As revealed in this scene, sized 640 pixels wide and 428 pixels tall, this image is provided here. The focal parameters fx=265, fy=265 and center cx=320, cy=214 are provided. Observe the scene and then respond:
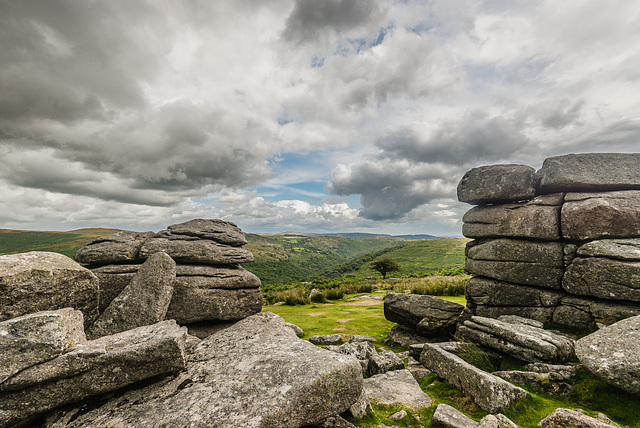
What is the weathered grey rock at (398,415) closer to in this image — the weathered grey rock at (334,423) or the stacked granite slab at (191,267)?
the weathered grey rock at (334,423)

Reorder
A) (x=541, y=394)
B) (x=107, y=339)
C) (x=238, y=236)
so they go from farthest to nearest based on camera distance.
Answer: (x=238, y=236) < (x=541, y=394) < (x=107, y=339)

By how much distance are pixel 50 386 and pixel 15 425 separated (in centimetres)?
110

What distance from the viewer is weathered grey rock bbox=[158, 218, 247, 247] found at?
1334 cm

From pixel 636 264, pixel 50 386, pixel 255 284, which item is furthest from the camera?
pixel 255 284

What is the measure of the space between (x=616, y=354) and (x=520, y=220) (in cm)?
854

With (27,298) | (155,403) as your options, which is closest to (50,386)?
(155,403)

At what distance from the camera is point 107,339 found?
685cm

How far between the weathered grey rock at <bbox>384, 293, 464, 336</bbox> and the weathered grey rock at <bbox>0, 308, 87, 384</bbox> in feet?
45.0

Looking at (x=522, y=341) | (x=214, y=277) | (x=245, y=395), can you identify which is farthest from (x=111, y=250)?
(x=522, y=341)

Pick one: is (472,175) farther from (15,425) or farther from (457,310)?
(15,425)

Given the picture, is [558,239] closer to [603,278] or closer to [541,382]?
[603,278]

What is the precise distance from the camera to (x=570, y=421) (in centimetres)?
549

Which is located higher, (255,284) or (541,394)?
(255,284)

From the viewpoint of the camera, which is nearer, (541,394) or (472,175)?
(541,394)
